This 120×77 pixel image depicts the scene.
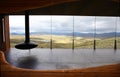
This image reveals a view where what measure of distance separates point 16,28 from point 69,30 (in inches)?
153

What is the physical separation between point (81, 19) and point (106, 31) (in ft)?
9.35

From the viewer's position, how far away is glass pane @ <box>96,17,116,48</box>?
15.2m

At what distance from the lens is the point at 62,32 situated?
1750 cm

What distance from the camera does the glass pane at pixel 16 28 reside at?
14606mm

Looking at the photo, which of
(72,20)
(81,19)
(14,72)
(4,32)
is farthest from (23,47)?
(81,19)

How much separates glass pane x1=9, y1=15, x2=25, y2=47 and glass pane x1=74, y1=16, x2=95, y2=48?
3814 mm

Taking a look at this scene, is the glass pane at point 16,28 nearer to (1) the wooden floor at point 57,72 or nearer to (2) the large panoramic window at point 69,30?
(2) the large panoramic window at point 69,30

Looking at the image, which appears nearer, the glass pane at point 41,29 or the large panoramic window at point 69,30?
A: the large panoramic window at point 69,30

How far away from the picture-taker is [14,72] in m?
4.11

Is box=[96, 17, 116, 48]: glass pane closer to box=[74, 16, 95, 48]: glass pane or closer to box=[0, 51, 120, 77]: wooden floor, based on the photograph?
box=[74, 16, 95, 48]: glass pane

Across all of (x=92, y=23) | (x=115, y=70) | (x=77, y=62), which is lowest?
(x=77, y=62)
